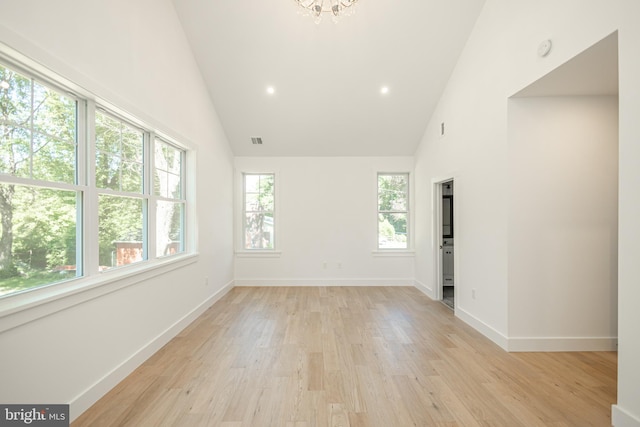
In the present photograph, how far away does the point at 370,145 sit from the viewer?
5805 mm

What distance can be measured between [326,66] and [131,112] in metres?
2.72

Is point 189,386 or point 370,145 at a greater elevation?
point 370,145

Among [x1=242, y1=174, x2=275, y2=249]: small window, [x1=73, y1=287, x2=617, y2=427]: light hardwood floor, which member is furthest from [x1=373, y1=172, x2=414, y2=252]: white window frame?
[x1=73, y1=287, x2=617, y2=427]: light hardwood floor

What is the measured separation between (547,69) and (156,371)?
4134 mm

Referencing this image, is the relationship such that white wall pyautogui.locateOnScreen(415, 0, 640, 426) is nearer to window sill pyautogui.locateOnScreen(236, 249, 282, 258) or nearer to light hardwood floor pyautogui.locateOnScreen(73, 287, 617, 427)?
light hardwood floor pyautogui.locateOnScreen(73, 287, 617, 427)

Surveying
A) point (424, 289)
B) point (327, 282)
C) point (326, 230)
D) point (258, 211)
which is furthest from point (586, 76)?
point (258, 211)

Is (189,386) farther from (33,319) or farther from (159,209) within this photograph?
(159,209)

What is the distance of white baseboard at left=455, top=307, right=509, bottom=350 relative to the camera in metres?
3.13

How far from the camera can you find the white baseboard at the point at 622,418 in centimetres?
183

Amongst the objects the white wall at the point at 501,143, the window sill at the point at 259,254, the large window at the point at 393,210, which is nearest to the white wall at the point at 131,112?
the window sill at the point at 259,254

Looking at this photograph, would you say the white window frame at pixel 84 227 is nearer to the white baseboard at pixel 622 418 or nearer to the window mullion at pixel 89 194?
the window mullion at pixel 89 194

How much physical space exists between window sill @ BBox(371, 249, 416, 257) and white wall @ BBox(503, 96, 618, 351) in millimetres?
2985

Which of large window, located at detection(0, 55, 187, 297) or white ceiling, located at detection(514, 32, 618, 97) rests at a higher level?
white ceiling, located at detection(514, 32, 618, 97)

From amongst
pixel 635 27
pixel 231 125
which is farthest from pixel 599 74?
pixel 231 125
